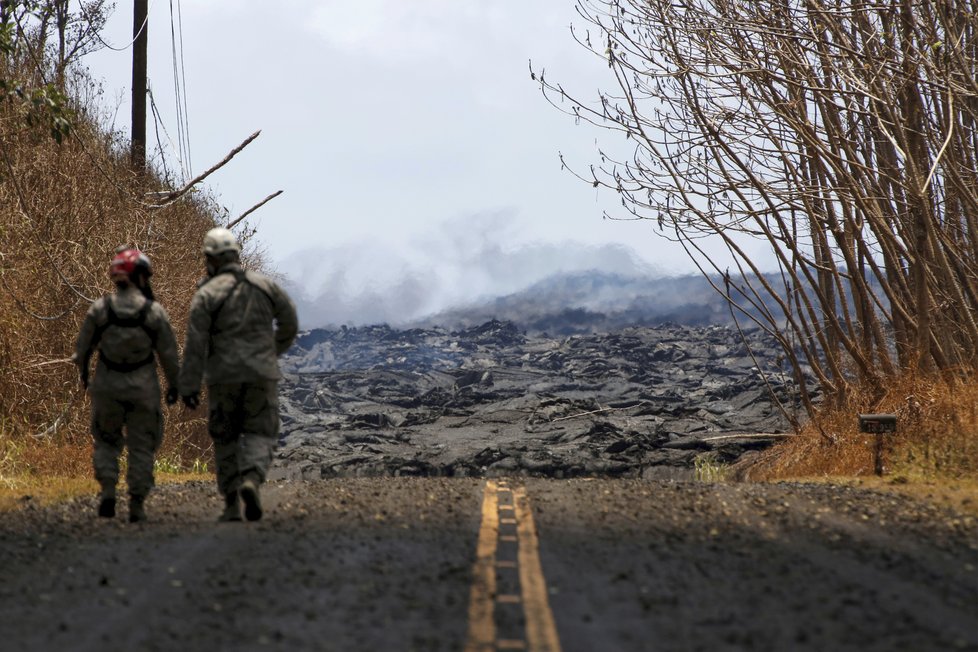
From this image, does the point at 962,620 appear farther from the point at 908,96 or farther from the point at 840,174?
the point at 908,96

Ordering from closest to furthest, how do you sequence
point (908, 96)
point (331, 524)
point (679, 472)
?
1. point (331, 524)
2. point (908, 96)
3. point (679, 472)

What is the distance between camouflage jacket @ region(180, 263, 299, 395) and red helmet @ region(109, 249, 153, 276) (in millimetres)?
578

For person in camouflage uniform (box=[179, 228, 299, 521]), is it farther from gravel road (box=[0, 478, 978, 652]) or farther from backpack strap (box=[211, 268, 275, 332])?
gravel road (box=[0, 478, 978, 652])

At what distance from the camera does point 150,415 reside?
9.41m

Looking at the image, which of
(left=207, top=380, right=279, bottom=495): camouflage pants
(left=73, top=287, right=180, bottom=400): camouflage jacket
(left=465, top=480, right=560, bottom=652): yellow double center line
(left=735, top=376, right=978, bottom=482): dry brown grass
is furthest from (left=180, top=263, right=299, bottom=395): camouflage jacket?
(left=735, top=376, right=978, bottom=482): dry brown grass

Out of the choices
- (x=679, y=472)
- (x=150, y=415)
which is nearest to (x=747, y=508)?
(x=150, y=415)

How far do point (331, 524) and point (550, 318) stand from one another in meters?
82.1

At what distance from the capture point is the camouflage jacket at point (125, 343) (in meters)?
9.22

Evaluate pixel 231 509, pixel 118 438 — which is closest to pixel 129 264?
pixel 118 438

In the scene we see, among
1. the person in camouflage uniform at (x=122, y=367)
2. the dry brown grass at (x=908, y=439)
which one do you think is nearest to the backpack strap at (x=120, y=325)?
the person in camouflage uniform at (x=122, y=367)

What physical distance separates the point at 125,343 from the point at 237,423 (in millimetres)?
1145

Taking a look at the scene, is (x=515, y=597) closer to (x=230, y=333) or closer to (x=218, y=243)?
(x=230, y=333)

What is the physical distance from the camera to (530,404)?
36.8 m

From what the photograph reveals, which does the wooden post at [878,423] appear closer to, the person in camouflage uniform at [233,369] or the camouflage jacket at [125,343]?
the person in camouflage uniform at [233,369]
